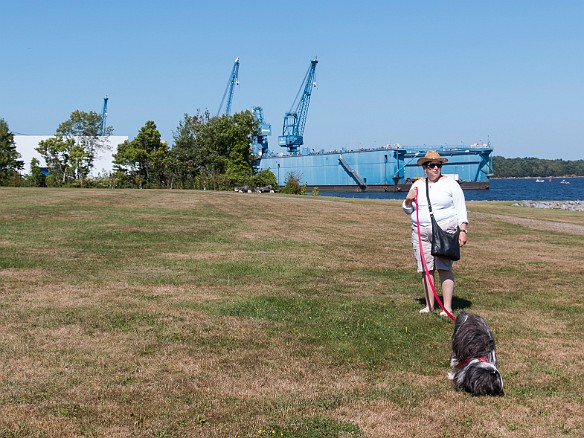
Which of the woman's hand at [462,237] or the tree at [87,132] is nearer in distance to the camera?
the woman's hand at [462,237]

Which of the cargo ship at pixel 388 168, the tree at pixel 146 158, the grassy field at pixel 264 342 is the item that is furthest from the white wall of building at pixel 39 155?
the grassy field at pixel 264 342

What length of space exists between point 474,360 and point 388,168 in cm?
11391

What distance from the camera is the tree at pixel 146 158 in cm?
6694

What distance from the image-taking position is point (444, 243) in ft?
27.6

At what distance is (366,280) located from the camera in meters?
11.6

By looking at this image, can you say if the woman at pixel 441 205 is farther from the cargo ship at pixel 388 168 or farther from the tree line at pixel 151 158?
the cargo ship at pixel 388 168

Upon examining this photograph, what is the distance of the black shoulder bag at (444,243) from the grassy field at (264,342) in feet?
2.85

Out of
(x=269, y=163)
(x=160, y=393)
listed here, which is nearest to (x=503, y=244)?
(x=160, y=393)

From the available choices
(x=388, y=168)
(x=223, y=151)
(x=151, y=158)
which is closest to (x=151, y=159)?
(x=151, y=158)

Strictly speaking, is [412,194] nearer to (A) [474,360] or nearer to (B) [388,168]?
(A) [474,360]

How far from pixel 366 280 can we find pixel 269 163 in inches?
5021

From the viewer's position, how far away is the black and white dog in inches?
221

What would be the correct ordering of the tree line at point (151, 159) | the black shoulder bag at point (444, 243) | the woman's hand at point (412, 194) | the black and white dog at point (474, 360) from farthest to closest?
1. the tree line at point (151, 159)
2. the woman's hand at point (412, 194)
3. the black shoulder bag at point (444, 243)
4. the black and white dog at point (474, 360)

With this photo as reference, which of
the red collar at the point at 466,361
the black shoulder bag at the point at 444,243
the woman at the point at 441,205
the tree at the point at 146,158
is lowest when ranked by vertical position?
the red collar at the point at 466,361
